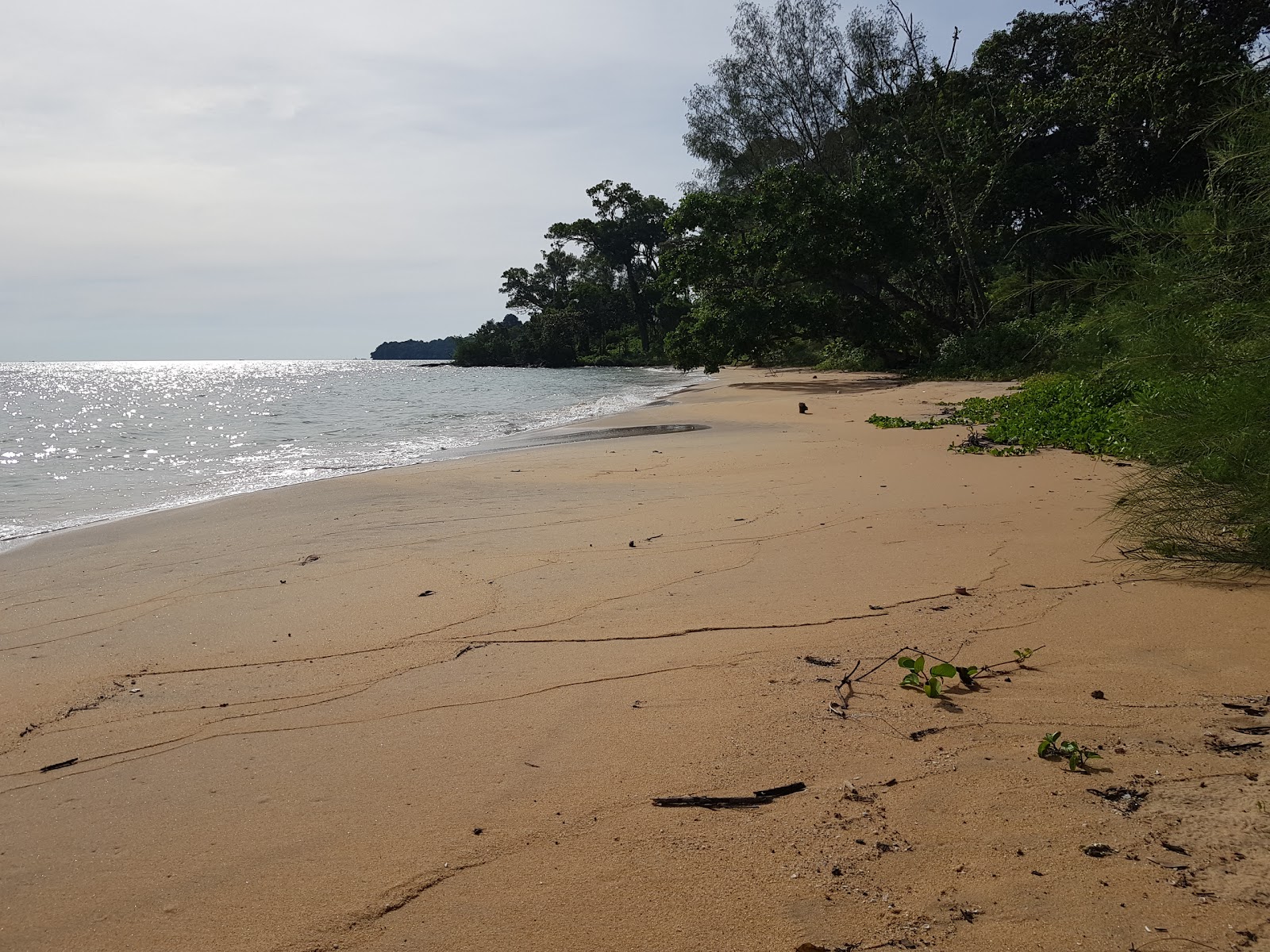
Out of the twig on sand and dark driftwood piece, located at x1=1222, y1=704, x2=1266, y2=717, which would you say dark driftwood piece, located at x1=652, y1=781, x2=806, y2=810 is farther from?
dark driftwood piece, located at x1=1222, y1=704, x2=1266, y2=717

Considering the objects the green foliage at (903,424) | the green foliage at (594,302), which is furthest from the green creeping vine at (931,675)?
the green foliage at (594,302)

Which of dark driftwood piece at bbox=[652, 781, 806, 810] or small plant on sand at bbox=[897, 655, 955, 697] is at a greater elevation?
small plant on sand at bbox=[897, 655, 955, 697]

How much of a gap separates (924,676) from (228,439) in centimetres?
1773

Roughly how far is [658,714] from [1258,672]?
2.02 metres

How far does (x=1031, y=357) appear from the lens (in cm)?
1770

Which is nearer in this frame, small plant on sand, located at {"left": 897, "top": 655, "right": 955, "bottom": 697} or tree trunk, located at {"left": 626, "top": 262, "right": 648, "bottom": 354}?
small plant on sand, located at {"left": 897, "top": 655, "right": 955, "bottom": 697}

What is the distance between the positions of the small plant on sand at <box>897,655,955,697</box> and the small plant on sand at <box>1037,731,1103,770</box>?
39cm

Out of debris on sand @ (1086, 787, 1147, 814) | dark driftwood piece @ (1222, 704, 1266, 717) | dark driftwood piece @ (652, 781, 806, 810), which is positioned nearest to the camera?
debris on sand @ (1086, 787, 1147, 814)

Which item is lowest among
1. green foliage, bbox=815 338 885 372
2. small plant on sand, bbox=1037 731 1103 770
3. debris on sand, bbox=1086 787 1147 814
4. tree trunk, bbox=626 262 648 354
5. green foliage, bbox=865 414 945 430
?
debris on sand, bbox=1086 787 1147 814

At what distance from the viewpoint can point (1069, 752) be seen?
7.85ft

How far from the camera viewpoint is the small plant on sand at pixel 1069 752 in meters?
2.35

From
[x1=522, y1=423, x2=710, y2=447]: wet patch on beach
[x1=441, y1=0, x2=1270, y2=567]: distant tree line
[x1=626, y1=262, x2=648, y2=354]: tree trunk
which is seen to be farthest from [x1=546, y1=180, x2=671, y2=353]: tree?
[x1=522, y1=423, x2=710, y2=447]: wet patch on beach

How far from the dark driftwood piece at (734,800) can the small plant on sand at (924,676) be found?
718mm

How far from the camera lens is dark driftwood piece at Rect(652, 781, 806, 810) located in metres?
2.28
